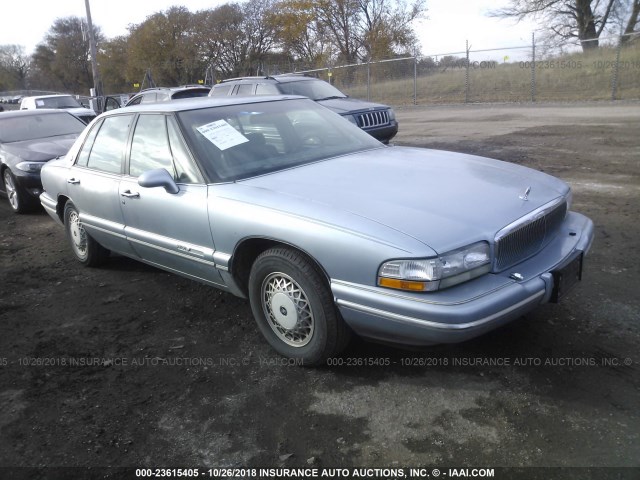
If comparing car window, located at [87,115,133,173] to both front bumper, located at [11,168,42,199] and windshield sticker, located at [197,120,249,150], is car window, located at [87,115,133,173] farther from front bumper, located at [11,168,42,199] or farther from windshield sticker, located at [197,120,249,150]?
front bumper, located at [11,168,42,199]

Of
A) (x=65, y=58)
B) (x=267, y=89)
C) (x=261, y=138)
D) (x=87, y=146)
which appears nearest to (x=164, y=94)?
(x=267, y=89)

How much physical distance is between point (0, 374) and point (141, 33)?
5430 centimetres

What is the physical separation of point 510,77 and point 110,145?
21.0m

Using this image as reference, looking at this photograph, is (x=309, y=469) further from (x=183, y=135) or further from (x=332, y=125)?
(x=332, y=125)

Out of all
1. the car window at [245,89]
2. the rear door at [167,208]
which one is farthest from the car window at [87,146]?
the car window at [245,89]

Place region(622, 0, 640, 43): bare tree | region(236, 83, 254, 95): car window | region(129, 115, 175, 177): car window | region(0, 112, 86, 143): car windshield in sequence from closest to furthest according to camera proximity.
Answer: region(129, 115, 175, 177): car window → region(0, 112, 86, 143): car windshield → region(236, 83, 254, 95): car window → region(622, 0, 640, 43): bare tree

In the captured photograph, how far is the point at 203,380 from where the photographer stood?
131 inches

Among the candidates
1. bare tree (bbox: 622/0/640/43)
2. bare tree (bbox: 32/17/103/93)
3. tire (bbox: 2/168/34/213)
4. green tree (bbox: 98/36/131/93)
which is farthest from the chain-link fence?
bare tree (bbox: 32/17/103/93)

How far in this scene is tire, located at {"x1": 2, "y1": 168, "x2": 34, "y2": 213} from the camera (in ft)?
26.6

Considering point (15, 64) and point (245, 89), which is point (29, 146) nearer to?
point (245, 89)

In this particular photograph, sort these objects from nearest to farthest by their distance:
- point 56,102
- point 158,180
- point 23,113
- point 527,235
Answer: point 527,235 → point 158,180 → point 23,113 → point 56,102

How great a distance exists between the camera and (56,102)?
1825 centimetres

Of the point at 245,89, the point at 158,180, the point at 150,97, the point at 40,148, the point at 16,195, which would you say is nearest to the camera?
the point at 158,180

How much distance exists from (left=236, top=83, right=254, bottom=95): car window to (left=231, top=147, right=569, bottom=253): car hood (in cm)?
779
